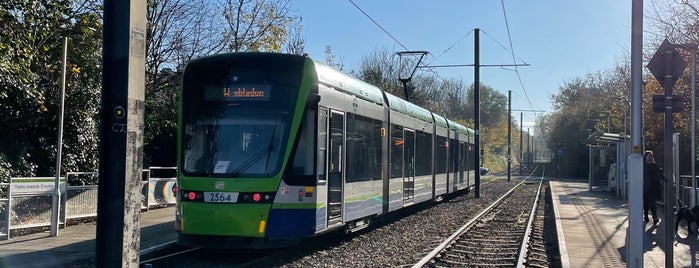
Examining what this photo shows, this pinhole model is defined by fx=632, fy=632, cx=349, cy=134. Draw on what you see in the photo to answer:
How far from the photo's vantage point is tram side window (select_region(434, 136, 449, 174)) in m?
20.3

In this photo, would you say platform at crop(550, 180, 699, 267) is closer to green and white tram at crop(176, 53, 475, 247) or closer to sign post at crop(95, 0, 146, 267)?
green and white tram at crop(176, 53, 475, 247)

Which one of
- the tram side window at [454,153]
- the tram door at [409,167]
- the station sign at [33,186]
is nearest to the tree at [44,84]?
the station sign at [33,186]

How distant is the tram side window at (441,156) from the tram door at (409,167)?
342 cm

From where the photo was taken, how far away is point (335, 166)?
10.8m

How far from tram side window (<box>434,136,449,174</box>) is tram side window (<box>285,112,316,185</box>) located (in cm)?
1060

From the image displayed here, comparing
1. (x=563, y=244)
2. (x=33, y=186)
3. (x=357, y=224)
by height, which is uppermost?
(x=33, y=186)

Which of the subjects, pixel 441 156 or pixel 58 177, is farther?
pixel 441 156

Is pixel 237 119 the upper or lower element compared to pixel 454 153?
upper

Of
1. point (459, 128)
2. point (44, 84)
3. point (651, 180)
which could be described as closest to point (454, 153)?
point (459, 128)

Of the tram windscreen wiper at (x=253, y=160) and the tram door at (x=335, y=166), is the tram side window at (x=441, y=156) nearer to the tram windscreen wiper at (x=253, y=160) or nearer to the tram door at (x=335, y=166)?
the tram door at (x=335, y=166)

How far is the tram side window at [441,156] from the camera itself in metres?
20.3

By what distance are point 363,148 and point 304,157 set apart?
271cm

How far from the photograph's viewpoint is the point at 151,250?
10.4 metres

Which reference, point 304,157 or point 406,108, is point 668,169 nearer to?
point 304,157
